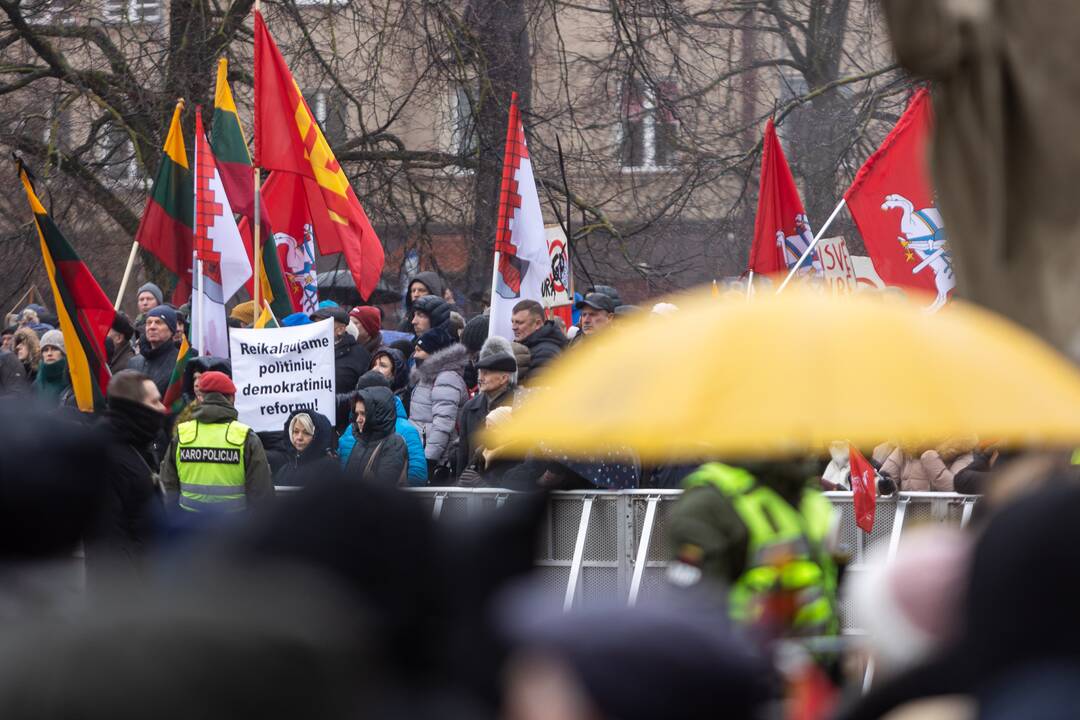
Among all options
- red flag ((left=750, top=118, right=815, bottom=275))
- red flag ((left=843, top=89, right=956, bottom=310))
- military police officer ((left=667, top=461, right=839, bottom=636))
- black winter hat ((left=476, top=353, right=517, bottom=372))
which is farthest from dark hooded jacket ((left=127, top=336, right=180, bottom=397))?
military police officer ((left=667, top=461, right=839, bottom=636))

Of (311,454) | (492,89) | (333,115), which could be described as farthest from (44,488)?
(333,115)

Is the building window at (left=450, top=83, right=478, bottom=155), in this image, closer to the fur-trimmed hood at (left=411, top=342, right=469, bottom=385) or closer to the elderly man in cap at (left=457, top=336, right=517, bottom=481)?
the fur-trimmed hood at (left=411, top=342, right=469, bottom=385)

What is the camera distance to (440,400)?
1065 cm

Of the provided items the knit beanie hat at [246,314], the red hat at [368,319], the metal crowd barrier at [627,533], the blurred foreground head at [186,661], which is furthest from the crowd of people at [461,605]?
the knit beanie hat at [246,314]

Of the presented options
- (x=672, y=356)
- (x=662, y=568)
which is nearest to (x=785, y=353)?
(x=672, y=356)

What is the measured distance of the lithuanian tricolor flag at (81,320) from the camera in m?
Answer: 11.4

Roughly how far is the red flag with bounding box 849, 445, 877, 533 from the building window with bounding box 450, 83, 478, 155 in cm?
1056

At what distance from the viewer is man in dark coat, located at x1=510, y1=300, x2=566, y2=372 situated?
33.6 feet

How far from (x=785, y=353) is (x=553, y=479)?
5478mm

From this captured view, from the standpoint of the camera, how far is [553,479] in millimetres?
9023

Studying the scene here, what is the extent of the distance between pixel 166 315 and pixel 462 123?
7.76 metres

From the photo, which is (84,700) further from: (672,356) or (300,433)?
(300,433)

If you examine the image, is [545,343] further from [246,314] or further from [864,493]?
[246,314]

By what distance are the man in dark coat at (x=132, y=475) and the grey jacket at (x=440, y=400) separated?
3203mm
